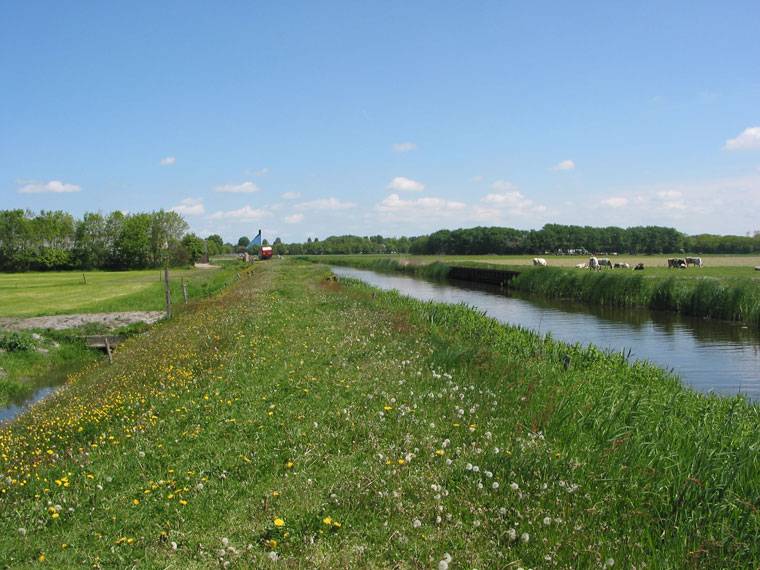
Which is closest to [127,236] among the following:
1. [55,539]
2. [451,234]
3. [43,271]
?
[43,271]

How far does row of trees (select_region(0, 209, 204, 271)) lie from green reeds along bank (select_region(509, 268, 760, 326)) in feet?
193

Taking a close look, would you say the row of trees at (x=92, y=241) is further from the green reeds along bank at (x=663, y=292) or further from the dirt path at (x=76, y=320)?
the green reeds along bank at (x=663, y=292)

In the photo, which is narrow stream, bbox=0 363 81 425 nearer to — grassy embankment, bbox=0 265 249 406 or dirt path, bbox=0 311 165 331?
grassy embankment, bbox=0 265 249 406

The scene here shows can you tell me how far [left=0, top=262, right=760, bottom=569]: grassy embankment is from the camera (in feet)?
14.7

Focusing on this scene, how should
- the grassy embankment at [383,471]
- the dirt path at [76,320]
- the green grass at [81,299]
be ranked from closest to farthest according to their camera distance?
the grassy embankment at [383,471], the dirt path at [76,320], the green grass at [81,299]

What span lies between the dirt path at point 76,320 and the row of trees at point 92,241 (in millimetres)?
50060

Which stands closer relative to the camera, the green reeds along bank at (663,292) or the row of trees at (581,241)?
the green reeds along bank at (663,292)

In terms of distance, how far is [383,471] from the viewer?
18.6 ft

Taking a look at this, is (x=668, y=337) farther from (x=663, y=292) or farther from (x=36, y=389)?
(x=36, y=389)

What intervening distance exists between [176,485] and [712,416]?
28.0ft

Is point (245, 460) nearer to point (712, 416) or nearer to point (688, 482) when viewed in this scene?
point (688, 482)

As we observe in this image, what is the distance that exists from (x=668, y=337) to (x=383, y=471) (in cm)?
2145

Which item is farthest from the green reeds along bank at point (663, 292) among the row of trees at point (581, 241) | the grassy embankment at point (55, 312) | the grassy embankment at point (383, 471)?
the row of trees at point (581, 241)

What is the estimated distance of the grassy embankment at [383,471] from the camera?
4469mm
